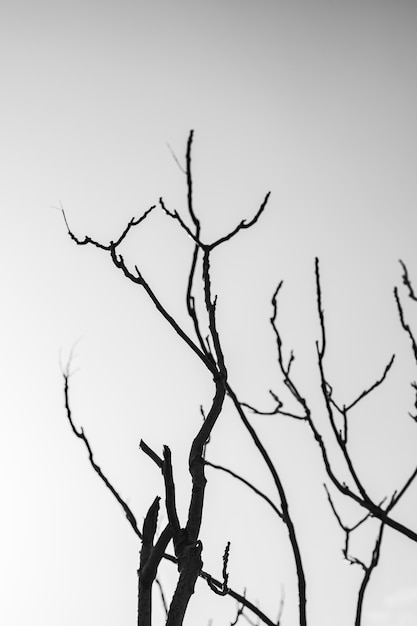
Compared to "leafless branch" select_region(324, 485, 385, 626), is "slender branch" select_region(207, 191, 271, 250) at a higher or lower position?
higher

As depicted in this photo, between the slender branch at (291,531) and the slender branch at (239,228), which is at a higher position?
the slender branch at (239,228)

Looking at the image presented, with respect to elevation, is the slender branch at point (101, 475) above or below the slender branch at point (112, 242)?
below

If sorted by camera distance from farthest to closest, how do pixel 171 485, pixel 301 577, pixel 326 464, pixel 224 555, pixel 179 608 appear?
pixel 224 555
pixel 326 464
pixel 301 577
pixel 171 485
pixel 179 608

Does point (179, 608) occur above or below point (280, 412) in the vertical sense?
below

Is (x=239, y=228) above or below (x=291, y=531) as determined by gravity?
above

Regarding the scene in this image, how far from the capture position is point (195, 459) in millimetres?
1608

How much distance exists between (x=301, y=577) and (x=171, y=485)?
58cm

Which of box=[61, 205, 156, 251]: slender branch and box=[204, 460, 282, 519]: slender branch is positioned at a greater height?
box=[61, 205, 156, 251]: slender branch

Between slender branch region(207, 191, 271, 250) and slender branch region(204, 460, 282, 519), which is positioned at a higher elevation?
slender branch region(207, 191, 271, 250)

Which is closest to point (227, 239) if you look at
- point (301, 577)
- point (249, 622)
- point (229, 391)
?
point (229, 391)

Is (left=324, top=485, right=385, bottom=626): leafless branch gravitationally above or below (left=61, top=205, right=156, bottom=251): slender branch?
below

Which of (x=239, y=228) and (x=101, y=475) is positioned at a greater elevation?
(x=239, y=228)

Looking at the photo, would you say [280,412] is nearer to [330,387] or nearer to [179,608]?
[330,387]

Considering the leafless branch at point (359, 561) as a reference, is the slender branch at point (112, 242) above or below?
above
